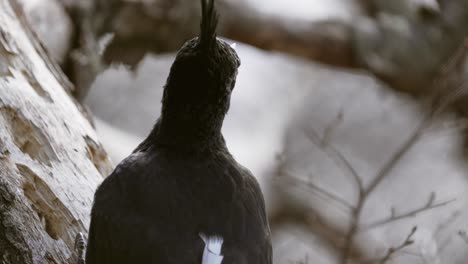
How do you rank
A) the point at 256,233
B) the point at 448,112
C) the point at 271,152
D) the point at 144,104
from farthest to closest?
the point at 144,104
the point at 271,152
the point at 448,112
the point at 256,233

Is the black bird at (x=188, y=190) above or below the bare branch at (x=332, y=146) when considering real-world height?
below

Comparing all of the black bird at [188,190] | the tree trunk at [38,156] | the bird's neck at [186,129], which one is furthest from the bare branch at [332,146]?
the tree trunk at [38,156]

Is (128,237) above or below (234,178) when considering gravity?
below

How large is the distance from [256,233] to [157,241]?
1.21 ft

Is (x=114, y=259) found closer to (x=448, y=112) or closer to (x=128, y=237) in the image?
(x=128, y=237)

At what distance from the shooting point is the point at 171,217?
2568 mm

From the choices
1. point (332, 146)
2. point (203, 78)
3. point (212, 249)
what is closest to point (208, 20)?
point (203, 78)

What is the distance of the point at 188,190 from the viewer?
2.69 meters

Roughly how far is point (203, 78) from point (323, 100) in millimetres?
5850

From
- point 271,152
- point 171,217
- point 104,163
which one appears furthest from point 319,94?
point 171,217

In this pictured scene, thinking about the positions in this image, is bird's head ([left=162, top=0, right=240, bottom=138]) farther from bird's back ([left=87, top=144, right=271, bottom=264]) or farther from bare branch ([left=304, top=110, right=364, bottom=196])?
bare branch ([left=304, top=110, right=364, bottom=196])

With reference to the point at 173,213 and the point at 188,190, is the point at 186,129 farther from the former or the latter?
the point at 173,213

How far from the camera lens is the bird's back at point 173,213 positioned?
2502 mm

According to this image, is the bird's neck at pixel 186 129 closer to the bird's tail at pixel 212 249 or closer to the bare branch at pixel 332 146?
the bird's tail at pixel 212 249
